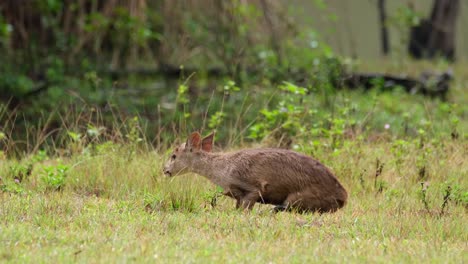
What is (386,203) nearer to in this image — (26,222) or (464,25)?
(26,222)

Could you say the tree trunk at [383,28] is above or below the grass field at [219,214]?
below

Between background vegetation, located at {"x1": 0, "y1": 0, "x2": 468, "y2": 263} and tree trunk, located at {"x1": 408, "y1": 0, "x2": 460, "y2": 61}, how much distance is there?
3497mm

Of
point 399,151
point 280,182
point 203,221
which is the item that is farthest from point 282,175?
point 399,151

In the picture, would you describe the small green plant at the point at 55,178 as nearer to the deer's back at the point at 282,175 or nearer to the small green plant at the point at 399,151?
the deer's back at the point at 282,175

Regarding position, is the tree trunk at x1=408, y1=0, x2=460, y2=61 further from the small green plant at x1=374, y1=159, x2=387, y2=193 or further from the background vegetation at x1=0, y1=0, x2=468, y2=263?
the small green plant at x1=374, y1=159, x2=387, y2=193

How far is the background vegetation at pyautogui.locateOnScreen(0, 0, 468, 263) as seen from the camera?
21.2 ft

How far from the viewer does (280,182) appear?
25.1 ft

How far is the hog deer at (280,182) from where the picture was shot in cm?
767

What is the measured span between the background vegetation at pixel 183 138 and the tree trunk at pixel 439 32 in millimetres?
3497

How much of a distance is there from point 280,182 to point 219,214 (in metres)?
0.60

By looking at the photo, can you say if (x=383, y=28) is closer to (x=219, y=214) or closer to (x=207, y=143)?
(x=207, y=143)

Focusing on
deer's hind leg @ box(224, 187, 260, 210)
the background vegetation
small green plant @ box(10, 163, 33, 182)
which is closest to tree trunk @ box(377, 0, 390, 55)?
the background vegetation

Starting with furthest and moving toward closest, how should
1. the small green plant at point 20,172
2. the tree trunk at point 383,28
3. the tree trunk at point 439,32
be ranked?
the tree trunk at point 383,28, the tree trunk at point 439,32, the small green plant at point 20,172

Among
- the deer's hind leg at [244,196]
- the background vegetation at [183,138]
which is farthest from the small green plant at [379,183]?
the deer's hind leg at [244,196]
